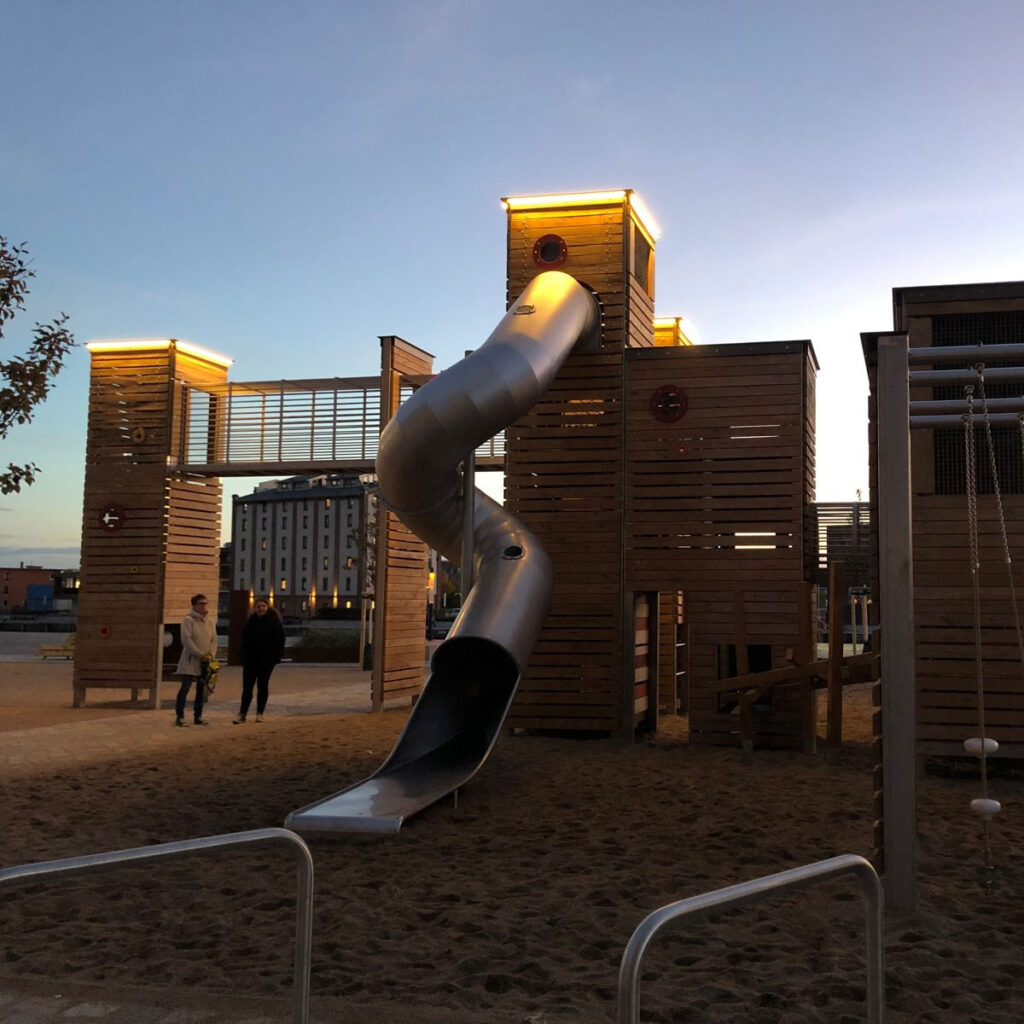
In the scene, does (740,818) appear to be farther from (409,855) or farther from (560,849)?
(409,855)

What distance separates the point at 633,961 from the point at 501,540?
9095 millimetres

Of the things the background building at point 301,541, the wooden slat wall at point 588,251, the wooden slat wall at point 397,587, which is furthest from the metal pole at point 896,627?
the background building at point 301,541

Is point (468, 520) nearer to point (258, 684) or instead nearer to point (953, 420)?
point (258, 684)

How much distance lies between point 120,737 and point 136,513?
204 inches

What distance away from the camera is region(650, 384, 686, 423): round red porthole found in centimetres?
1386

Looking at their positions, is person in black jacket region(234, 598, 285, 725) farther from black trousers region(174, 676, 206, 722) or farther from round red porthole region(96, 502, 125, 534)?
round red porthole region(96, 502, 125, 534)

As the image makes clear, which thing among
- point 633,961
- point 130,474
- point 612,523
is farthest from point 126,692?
point 633,961

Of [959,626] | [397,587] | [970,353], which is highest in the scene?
[970,353]

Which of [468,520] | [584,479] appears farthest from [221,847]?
[584,479]

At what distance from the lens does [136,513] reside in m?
17.9

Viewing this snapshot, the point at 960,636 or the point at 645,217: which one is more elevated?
the point at 645,217

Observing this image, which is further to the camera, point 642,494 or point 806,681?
point 642,494

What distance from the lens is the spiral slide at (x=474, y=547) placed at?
9.77 m

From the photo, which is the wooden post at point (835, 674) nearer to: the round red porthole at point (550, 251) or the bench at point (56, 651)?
the round red porthole at point (550, 251)
